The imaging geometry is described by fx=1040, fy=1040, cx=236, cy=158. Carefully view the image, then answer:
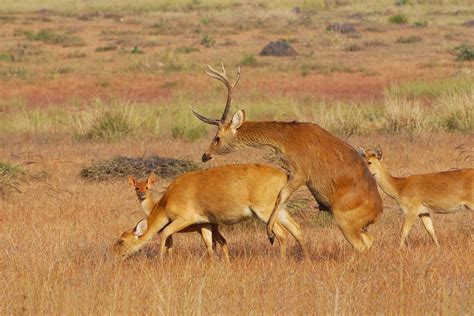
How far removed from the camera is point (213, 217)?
900 centimetres

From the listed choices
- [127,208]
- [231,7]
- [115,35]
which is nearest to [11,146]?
[127,208]

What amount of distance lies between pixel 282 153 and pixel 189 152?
8564mm

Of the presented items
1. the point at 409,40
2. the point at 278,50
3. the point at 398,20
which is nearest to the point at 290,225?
the point at 278,50

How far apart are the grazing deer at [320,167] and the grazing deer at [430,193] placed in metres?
1.78

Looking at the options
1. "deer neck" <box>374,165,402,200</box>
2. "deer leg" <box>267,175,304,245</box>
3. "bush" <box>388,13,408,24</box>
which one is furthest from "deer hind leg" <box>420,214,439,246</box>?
"bush" <box>388,13,408,24</box>

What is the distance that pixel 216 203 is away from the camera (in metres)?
8.91

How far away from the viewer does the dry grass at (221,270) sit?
23.1 feet

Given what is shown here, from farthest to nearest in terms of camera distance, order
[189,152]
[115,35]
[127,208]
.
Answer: [115,35] < [189,152] < [127,208]

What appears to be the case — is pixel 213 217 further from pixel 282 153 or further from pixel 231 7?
pixel 231 7

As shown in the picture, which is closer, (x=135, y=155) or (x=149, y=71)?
(x=135, y=155)

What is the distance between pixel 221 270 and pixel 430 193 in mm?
3335

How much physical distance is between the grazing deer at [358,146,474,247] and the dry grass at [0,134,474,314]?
254mm

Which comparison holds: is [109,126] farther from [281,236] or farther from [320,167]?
[320,167]

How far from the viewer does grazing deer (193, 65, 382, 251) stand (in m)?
8.47
